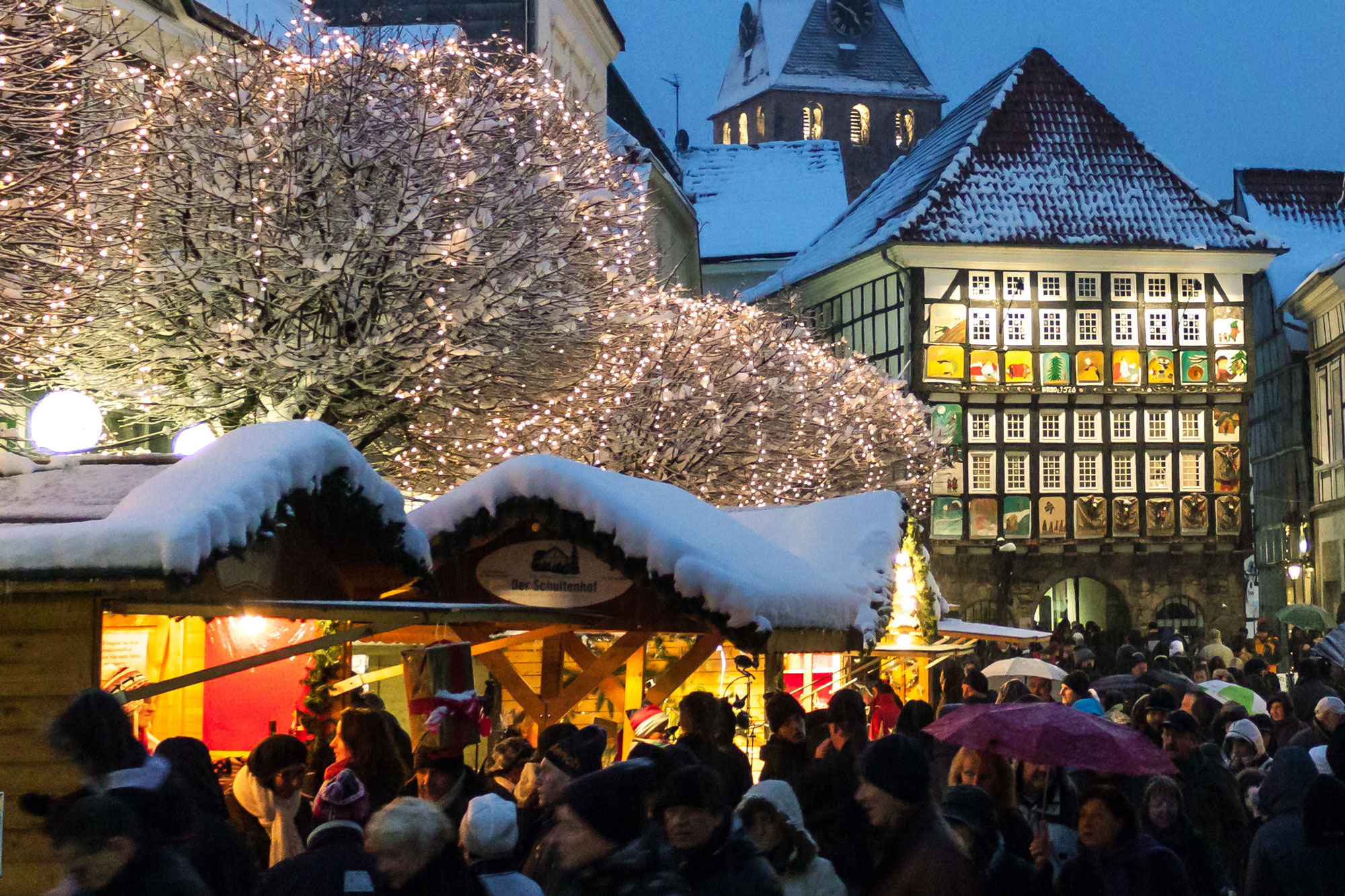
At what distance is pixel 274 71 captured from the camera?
16.4 metres

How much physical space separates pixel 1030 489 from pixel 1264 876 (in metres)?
34.5

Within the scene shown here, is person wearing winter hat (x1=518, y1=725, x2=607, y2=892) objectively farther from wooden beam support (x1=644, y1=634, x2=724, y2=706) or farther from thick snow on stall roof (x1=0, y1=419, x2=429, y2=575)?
wooden beam support (x1=644, y1=634, x2=724, y2=706)

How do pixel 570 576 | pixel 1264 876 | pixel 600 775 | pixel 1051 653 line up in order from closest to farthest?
pixel 600 775
pixel 1264 876
pixel 570 576
pixel 1051 653

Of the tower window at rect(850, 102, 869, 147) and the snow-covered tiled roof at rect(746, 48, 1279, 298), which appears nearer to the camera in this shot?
the snow-covered tiled roof at rect(746, 48, 1279, 298)

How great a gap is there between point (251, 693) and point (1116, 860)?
6.94 meters

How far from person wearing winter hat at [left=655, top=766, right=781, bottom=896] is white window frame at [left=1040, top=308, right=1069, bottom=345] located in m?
37.2

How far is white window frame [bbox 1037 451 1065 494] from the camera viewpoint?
4075 centimetres

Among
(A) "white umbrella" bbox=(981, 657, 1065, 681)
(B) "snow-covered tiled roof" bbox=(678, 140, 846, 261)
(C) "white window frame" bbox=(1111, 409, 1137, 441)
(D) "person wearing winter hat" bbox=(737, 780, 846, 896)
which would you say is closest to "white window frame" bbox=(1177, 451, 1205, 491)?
(C) "white window frame" bbox=(1111, 409, 1137, 441)

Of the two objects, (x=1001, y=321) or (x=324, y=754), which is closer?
(x=324, y=754)

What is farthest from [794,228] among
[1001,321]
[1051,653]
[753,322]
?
[1051,653]

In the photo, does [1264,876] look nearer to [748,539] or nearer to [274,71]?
[748,539]

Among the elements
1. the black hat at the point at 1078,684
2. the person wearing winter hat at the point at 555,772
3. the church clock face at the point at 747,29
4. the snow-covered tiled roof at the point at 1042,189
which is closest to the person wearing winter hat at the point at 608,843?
the person wearing winter hat at the point at 555,772

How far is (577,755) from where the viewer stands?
649 cm

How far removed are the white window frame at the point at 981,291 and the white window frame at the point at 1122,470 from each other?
15.9 feet
